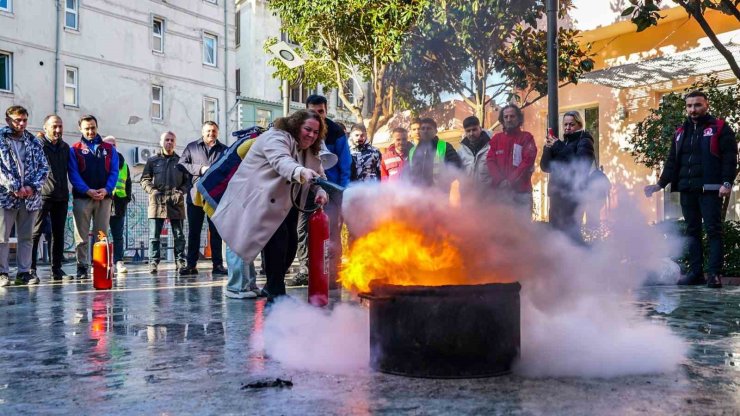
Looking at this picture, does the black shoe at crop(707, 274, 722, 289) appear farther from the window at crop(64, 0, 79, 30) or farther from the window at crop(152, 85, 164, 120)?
the window at crop(152, 85, 164, 120)

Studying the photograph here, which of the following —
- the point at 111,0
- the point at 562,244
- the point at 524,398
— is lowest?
the point at 524,398

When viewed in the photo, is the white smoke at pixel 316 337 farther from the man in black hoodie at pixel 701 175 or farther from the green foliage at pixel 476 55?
the green foliage at pixel 476 55

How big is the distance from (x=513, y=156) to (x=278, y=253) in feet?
11.2

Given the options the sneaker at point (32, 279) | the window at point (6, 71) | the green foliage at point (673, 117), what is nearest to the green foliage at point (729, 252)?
the green foliage at point (673, 117)

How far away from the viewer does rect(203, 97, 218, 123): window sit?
110 feet

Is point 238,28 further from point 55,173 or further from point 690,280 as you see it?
point 690,280

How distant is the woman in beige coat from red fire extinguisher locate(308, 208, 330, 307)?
0.79 ft

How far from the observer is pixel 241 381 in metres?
3.57

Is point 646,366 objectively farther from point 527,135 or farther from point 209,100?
point 209,100

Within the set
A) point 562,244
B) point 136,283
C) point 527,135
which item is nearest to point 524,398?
point 562,244

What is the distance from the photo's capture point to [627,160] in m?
16.8

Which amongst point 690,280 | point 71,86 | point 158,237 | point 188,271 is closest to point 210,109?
point 71,86

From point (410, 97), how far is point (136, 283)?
17.3ft

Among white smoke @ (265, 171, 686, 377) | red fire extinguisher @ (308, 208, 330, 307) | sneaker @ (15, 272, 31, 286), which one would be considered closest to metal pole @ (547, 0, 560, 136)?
white smoke @ (265, 171, 686, 377)
